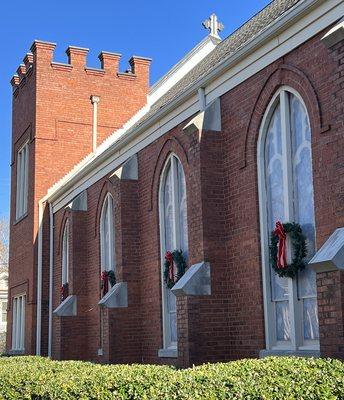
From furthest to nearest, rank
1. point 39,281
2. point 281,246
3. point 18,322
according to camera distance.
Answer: point 18,322
point 39,281
point 281,246

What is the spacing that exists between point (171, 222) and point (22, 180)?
12759 millimetres

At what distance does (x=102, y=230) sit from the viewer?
1866 cm

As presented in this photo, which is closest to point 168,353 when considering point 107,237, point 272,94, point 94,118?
point 107,237

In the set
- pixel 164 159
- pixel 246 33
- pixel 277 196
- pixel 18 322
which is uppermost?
pixel 246 33

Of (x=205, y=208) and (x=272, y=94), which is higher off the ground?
(x=272, y=94)

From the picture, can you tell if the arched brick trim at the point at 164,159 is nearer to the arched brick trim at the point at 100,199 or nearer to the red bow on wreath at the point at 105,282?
the arched brick trim at the point at 100,199

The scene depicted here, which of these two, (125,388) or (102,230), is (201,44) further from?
(125,388)

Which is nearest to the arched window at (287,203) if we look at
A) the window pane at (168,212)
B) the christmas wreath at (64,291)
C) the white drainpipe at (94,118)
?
the window pane at (168,212)

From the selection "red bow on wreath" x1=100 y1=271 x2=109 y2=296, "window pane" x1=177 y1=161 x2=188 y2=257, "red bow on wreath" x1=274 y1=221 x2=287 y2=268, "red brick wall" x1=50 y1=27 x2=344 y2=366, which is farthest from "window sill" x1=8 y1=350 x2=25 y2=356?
"red bow on wreath" x1=274 y1=221 x2=287 y2=268

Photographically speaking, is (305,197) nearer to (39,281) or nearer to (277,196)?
(277,196)

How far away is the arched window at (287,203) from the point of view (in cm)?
1021

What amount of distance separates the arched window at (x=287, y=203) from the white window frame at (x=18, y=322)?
594 inches

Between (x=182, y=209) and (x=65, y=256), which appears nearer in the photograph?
(x=182, y=209)

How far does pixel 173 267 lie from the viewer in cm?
1418
